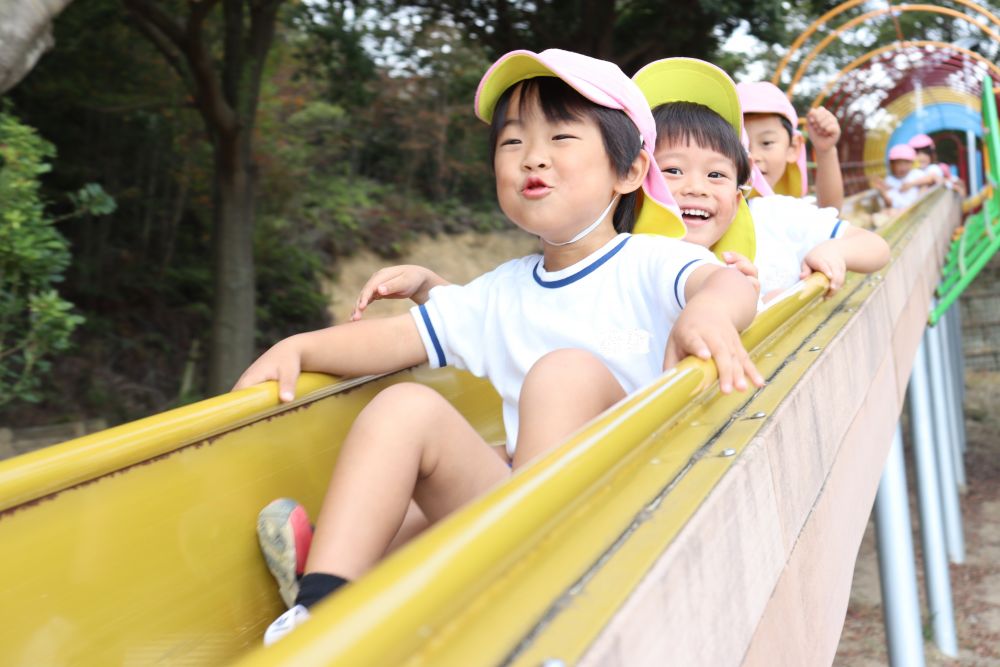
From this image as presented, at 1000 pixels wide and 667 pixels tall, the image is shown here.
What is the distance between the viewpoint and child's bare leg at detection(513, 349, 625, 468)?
187 centimetres

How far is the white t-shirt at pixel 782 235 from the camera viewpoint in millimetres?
3581

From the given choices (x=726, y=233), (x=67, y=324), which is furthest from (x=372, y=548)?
(x=67, y=324)

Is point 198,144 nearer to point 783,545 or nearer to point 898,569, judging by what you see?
point 898,569

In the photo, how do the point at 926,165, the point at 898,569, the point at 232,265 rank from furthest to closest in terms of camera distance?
the point at 926,165, the point at 232,265, the point at 898,569

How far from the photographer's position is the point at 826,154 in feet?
15.5

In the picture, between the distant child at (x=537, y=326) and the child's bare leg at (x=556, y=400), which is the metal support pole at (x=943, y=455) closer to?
the distant child at (x=537, y=326)

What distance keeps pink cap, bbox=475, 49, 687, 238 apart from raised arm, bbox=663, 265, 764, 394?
1.18 ft

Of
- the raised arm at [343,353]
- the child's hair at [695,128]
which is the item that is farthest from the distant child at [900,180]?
the raised arm at [343,353]

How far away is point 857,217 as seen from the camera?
341 inches

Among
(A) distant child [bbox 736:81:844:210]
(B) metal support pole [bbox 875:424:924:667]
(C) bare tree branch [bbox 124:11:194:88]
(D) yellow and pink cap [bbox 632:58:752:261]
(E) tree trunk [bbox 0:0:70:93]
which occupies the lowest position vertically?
(B) metal support pole [bbox 875:424:924:667]

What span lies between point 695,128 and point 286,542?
171 cm

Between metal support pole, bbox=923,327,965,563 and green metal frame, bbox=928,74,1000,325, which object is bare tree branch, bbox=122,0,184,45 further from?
metal support pole, bbox=923,327,965,563

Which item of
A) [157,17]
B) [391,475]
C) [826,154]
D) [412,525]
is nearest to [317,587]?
[391,475]

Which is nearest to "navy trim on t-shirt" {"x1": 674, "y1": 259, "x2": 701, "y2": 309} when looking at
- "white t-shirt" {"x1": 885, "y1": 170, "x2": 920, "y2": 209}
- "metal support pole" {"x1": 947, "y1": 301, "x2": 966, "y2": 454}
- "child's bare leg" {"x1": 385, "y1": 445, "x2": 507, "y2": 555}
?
"child's bare leg" {"x1": 385, "y1": 445, "x2": 507, "y2": 555}
